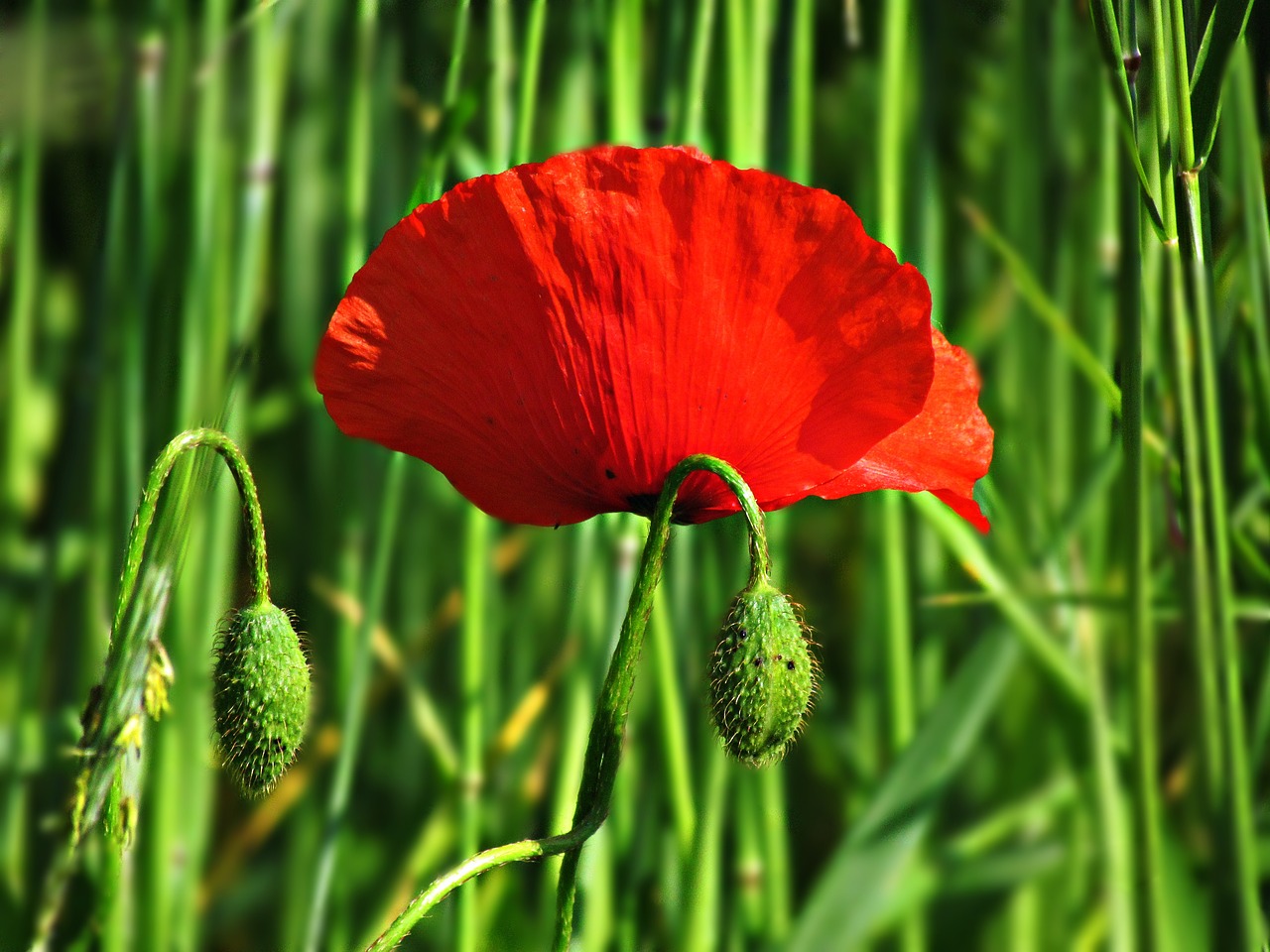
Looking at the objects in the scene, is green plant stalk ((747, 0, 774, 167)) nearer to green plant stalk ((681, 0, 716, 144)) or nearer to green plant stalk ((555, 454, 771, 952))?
green plant stalk ((681, 0, 716, 144))

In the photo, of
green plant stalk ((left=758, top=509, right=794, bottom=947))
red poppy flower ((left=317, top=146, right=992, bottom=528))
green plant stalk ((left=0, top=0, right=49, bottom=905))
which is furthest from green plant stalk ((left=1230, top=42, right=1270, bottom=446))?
green plant stalk ((left=0, top=0, right=49, bottom=905))

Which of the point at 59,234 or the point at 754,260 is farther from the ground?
the point at 59,234

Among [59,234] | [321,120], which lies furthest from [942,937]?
[59,234]

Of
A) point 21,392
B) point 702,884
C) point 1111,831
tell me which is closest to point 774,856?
point 702,884

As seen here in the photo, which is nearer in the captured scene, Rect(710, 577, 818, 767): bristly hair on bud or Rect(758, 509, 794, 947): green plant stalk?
Rect(710, 577, 818, 767): bristly hair on bud

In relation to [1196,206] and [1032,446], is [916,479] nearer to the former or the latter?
[1196,206]

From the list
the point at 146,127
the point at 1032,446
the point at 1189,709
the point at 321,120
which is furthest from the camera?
the point at 321,120

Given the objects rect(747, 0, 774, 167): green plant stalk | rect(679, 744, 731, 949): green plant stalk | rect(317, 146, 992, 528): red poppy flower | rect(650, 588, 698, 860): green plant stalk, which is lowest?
rect(679, 744, 731, 949): green plant stalk
